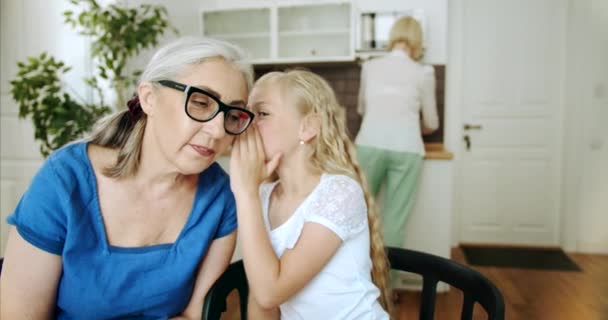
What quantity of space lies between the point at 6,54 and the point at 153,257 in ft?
8.39

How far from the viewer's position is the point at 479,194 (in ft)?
14.1

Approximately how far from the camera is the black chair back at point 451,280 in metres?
0.99

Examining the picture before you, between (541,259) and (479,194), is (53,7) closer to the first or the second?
(479,194)

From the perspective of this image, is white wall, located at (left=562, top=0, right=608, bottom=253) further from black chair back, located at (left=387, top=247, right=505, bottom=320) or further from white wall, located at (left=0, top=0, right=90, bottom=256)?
white wall, located at (left=0, top=0, right=90, bottom=256)

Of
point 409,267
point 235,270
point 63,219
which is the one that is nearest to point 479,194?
point 409,267

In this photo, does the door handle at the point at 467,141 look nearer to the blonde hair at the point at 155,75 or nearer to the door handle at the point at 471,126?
the door handle at the point at 471,126

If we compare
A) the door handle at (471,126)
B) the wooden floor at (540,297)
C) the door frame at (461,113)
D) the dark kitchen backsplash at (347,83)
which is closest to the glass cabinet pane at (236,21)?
the dark kitchen backsplash at (347,83)

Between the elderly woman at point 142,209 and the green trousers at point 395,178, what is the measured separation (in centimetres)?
179

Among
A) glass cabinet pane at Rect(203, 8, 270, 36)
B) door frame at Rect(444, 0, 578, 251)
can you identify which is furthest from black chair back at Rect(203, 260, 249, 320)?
door frame at Rect(444, 0, 578, 251)

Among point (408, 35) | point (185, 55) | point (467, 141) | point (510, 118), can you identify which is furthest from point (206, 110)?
point (510, 118)

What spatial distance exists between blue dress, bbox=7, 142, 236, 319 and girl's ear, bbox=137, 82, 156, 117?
0.17 m

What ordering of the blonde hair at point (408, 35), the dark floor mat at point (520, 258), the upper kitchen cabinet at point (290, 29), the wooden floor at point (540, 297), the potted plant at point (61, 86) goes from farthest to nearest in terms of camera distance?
the upper kitchen cabinet at point (290, 29) < the dark floor mat at point (520, 258) < the blonde hair at point (408, 35) < the wooden floor at point (540, 297) < the potted plant at point (61, 86)

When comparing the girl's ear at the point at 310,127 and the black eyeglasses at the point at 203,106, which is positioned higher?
the black eyeglasses at the point at 203,106

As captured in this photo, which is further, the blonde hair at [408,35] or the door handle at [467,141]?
the door handle at [467,141]
